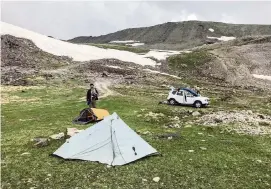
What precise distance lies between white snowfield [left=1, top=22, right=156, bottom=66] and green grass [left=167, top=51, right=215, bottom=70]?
497cm

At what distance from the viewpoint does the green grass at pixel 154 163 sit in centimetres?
1747

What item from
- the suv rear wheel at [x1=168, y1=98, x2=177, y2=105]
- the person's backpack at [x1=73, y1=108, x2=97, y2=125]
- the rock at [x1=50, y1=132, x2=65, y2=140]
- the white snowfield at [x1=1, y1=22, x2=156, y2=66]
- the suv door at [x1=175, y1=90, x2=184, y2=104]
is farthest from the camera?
the white snowfield at [x1=1, y1=22, x2=156, y2=66]

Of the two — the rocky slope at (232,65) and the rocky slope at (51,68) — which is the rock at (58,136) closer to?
the rocky slope at (51,68)

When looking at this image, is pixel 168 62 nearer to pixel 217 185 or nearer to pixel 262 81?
pixel 262 81

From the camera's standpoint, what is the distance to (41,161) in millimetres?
20156

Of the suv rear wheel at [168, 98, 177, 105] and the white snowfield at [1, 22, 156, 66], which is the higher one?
the white snowfield at [1, 22, 156, 66]

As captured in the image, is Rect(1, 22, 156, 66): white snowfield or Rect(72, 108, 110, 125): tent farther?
Rect(1, 22, 156, 66): white snowfield

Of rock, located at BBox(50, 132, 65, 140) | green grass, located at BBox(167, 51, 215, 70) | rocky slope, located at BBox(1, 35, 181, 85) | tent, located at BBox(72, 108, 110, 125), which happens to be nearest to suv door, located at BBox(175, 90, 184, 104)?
tent, located at BBox(72, 108, 110, 125)

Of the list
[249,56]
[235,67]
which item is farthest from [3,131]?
[249,56]

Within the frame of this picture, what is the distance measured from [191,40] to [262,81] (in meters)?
107

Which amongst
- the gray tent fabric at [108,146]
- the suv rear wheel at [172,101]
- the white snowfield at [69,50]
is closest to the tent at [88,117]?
the gray tent fabric at [108,146]

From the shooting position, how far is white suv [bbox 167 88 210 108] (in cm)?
4275

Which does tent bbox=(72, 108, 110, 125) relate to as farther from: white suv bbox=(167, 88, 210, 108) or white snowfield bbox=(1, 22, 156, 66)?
white snowfield bbox=(1, 22, 156, 66)

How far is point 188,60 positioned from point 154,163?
248 ft
